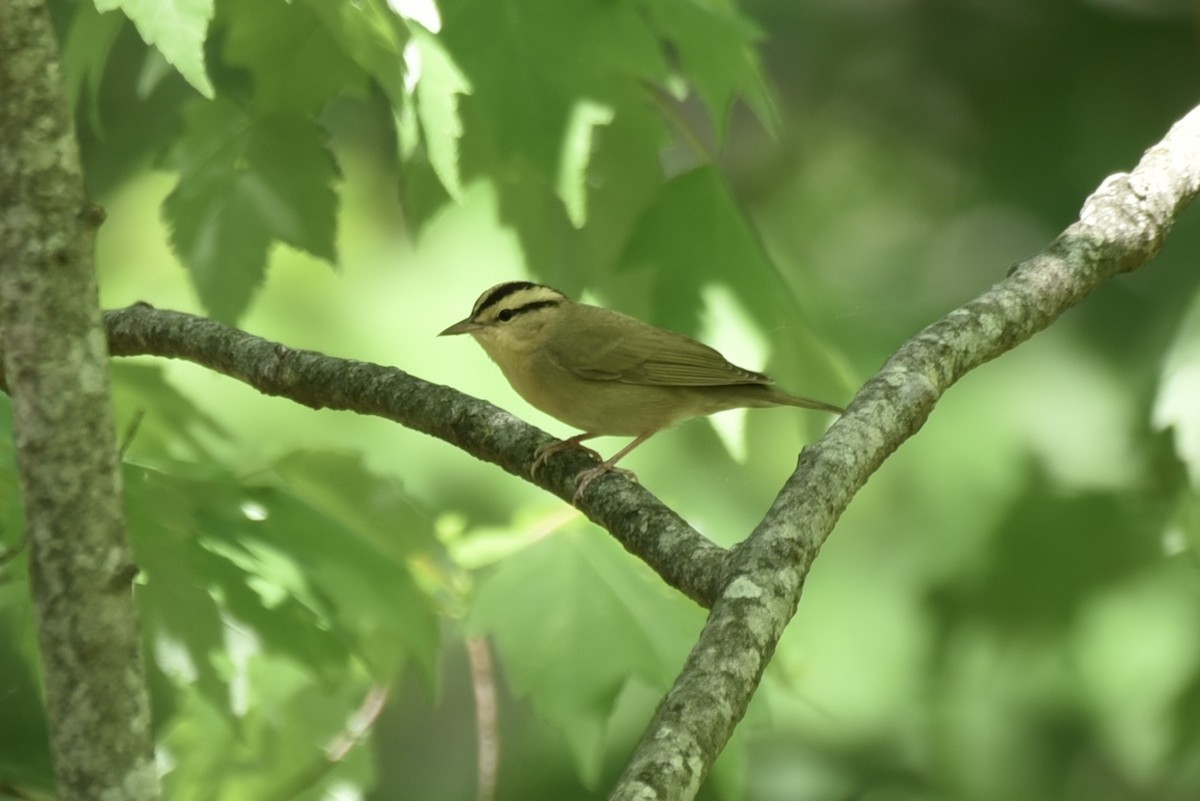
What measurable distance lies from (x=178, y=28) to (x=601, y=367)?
156 centimetres

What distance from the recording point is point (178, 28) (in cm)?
142

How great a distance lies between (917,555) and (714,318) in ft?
5.55

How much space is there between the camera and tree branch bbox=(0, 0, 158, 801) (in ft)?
3.34

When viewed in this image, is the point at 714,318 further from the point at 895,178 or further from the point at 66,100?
the point at 895,178

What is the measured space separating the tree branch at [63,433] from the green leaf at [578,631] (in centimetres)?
116

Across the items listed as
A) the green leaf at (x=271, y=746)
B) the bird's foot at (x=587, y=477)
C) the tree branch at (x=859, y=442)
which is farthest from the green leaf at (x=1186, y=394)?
the green leaf at (x=271, y=746)

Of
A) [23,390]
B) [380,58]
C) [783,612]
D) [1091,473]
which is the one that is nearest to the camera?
[23,390]

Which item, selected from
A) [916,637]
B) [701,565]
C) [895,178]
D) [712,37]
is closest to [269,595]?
[701,565]

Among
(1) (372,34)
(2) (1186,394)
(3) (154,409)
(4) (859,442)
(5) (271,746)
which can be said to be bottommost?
(5) (271,746)

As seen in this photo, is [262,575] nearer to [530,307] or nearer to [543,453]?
[543,453]

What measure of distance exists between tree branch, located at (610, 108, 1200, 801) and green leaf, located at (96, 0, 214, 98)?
0.78 meters

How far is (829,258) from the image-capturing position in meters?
4.73

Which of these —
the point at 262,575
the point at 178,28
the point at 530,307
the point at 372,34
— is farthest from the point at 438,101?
the point at 530,307

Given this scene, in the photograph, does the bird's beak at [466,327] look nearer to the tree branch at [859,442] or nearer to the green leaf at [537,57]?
the green leaf at [537,57]
